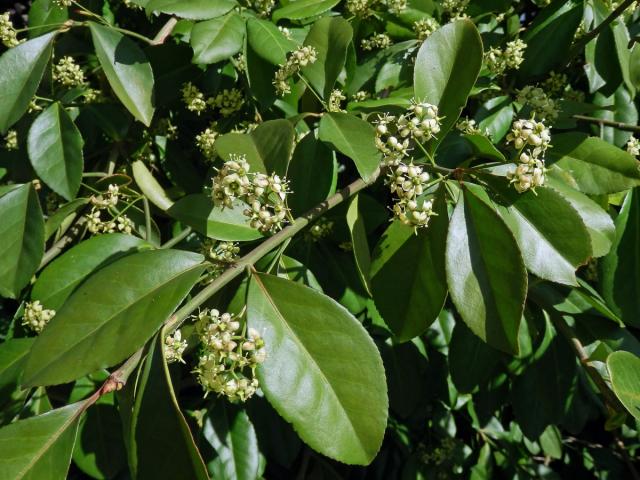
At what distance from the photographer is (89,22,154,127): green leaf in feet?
6.23

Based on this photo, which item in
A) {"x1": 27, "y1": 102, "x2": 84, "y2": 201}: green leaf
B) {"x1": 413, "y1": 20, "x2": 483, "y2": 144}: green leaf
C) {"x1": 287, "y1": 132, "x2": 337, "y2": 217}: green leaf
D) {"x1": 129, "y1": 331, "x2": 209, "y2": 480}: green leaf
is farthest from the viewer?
{"x1": 27, "y1": 102, "x2": 84, "y2": 201}: green leaf

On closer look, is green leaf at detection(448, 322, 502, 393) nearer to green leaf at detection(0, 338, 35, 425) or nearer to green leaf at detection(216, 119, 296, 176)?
green leaf at detection(216, 119, 296, 176)

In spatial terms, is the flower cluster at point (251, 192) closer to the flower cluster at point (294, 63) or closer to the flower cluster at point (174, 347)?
the flower cluster at point (174, 347)

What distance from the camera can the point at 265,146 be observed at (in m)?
1.58

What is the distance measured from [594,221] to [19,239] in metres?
1.61

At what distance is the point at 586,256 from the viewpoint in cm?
131

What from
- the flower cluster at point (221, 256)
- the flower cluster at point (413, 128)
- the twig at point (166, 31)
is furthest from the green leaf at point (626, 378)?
the twig at point (166, 31)

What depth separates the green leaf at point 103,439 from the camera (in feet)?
6.61

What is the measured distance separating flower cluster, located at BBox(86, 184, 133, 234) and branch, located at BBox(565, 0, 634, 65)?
1564 millimetres

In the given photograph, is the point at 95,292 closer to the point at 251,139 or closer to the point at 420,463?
the point at 251,139

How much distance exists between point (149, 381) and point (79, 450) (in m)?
1.12

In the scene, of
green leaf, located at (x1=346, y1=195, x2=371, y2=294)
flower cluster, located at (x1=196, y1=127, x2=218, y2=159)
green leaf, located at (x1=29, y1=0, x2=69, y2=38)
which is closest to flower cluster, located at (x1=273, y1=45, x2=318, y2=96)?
flower cluster, located at (x1=196, y1=127, x2=218, y2=159)

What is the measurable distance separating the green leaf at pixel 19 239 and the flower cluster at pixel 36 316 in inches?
3.1

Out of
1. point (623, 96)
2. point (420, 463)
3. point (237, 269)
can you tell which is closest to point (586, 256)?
point (237, 269)
